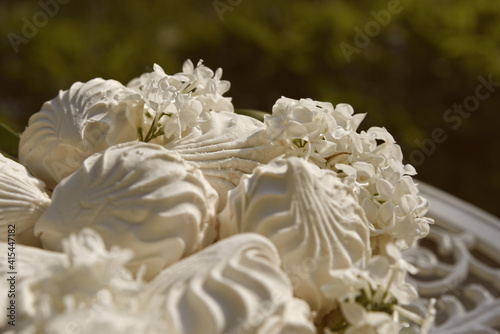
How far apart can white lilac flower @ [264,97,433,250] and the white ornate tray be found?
34 centimetres

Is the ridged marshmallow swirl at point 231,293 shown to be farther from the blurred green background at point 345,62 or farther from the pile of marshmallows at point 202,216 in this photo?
the blurred green background at point 345,62

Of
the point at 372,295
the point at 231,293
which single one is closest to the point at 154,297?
the point at 231,293

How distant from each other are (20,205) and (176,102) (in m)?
0.17

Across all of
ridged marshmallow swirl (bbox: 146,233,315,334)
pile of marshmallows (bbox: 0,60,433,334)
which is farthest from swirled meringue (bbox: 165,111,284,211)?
ridged marshmallow swirl (bbox: 146,233,315,334)

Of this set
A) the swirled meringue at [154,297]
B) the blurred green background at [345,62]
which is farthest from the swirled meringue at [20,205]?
the blurred green background at [345,62]

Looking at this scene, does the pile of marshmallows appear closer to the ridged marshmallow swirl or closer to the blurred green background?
the ridged marshmallow swirl

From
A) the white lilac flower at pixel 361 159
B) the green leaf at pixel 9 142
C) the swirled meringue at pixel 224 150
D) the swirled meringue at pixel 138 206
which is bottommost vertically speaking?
the green leaf at pixel 9 142

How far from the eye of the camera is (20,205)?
55 cm

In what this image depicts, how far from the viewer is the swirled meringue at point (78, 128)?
1.96 feet

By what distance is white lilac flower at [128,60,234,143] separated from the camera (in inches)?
23.1

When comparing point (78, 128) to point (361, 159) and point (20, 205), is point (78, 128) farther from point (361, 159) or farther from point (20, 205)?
point (361, 159)

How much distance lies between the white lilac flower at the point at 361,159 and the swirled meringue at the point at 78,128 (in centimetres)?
14

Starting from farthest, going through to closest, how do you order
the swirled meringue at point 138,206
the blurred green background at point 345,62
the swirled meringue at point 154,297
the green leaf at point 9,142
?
1. the blurred green background at point 345,62
2. the green leaf at point 9,142
3. the swirled meringue at point 138,206
4. the swirled meringue at point 154,297

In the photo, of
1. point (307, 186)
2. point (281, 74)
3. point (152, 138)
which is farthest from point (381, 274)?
point (281, 74)
